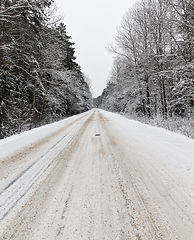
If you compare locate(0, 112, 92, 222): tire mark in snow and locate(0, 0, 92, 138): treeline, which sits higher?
locate(0, 0, 92, 138): treeline

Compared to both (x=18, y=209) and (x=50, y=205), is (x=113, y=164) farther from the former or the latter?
(x=18, y=209)

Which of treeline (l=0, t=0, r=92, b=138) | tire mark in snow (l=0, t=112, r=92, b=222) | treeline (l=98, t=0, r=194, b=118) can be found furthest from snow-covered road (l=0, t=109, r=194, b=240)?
treeline (l=98, t=0, r=194, b=118)

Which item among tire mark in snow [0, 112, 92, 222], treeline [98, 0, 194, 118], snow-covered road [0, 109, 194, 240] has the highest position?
treeline [98, 0, 194, 118]

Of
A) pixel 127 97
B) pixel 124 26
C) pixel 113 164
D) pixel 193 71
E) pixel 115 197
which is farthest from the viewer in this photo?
pixel 127 97

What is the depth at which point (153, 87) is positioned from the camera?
34.0 feet

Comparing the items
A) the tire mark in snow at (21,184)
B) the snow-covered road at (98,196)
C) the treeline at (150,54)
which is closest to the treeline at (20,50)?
the tire mark in snow at (21,184)

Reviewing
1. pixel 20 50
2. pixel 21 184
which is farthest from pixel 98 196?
pixel 20 50

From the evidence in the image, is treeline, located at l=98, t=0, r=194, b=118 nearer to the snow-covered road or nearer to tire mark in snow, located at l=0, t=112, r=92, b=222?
the snow-covered road

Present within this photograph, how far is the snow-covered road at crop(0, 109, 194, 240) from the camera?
42.3 inches

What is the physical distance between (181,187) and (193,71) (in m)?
6.34

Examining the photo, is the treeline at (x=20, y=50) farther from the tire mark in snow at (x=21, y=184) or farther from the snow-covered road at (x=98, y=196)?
the snow-covered road at (x=98, y=196)

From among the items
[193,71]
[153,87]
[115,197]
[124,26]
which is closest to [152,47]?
[153,87]

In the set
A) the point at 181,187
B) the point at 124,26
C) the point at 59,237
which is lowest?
the point at 181,187

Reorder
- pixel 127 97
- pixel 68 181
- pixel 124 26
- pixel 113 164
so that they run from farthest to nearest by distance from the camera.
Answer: pixel 127 97 → pixel 124 26 → pixel 113 164 → pixel 68 181
